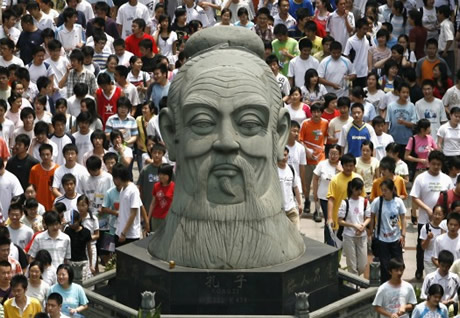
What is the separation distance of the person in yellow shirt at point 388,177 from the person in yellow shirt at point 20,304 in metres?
6.14

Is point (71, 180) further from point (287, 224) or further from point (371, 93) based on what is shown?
point (371, 93)

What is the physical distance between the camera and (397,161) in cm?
2700

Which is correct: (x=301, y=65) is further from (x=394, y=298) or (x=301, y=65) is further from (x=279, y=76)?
(x=394, y=298)

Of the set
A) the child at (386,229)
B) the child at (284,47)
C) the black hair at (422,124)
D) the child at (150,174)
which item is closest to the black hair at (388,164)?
the child at (386,229)

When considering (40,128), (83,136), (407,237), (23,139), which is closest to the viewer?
(23,139)

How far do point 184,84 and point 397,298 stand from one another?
388 centimetres

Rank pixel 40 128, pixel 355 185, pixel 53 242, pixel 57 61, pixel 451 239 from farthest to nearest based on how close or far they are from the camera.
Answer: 1. pixel 57 61
2. pixel 40 128
3. pixel 355 185
4. pixel 451 239
5. pixel 53 242

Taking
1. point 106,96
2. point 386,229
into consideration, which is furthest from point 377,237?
point 106,96

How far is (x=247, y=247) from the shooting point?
2133 centimetres

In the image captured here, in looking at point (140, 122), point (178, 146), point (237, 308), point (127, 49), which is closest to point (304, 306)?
point (237, 308)

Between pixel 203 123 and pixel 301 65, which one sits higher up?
pixel 301 65

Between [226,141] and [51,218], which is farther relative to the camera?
[51,218]

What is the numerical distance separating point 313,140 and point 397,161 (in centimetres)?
194

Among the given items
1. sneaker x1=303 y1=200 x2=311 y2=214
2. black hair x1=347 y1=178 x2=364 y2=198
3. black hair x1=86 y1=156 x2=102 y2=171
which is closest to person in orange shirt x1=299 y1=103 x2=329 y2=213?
sneaker x1=303 y1=200 x2=311 y2=214
